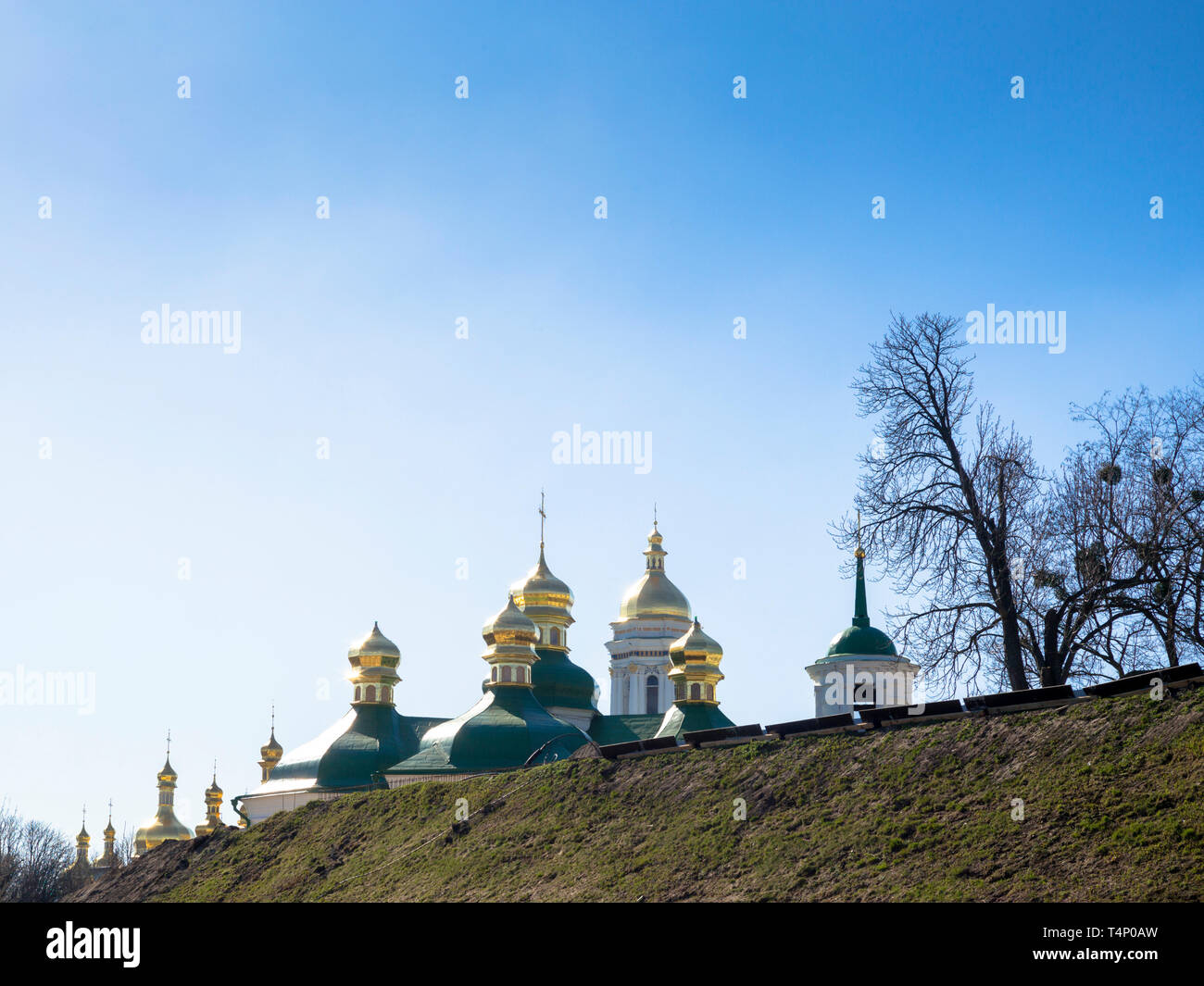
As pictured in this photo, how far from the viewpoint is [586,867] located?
23594 millimetres

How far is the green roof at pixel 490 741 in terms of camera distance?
140ft

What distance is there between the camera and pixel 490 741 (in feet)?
142

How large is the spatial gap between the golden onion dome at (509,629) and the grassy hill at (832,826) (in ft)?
46.7

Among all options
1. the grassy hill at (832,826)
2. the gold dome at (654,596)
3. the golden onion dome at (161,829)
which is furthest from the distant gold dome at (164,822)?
the grassy hill at (832,826)

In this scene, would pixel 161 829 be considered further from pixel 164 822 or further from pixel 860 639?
pixel 860 639

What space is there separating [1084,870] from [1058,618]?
9.32 m

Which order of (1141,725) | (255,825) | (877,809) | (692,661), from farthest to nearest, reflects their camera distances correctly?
(692,661), (255,825), (877,809), (1141,725)

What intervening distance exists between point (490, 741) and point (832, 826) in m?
23.5

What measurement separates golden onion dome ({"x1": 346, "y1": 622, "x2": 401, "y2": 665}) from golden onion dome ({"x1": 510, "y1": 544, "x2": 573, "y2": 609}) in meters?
7.48

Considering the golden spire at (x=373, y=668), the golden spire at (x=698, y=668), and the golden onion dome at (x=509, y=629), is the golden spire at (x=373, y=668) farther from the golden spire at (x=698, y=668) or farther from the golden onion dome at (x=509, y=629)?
the golden spire at (x=698, y=668)

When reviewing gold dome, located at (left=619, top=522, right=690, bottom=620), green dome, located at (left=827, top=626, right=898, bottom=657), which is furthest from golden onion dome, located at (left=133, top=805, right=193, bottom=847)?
green dome, located at (left=827, top=626, right=898, bottom=657)

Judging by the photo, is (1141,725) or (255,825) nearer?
(1141,725)
